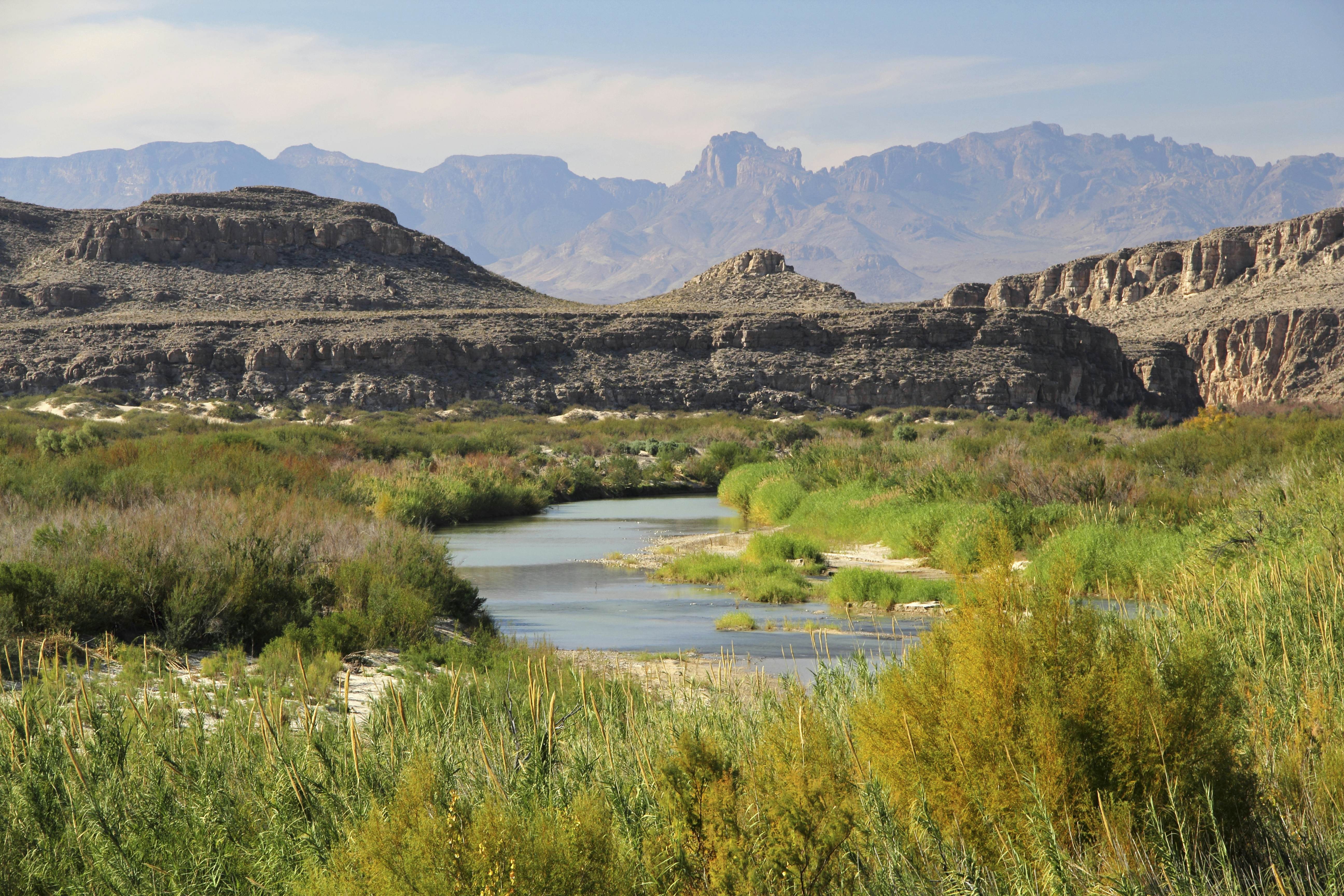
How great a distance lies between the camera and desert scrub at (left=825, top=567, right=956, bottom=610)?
13.9 m

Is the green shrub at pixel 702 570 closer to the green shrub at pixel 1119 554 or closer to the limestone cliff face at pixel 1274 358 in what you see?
the green shrub at pixel 1119 554

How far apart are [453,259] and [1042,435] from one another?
6557 centimetres

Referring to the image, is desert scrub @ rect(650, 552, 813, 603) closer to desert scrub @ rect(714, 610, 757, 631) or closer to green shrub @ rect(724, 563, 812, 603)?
green shrub @ rect(724, 563, 812, 603)

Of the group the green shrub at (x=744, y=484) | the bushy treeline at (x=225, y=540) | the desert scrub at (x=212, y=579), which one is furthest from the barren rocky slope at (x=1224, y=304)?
the desert scrub at (x=212, y=579)

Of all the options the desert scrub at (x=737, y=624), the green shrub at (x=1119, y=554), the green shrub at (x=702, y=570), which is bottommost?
the green shrub at (x=702, y=570)

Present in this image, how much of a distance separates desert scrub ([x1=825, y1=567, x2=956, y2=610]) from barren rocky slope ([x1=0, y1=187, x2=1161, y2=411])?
4305 cm

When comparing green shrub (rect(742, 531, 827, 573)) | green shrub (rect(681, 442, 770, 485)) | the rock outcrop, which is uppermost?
the rock outcrop

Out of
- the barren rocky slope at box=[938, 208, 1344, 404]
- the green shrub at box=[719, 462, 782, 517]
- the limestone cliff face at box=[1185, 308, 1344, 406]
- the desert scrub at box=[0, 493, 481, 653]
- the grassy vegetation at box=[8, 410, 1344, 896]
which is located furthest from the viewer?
the barren rocky slope at box=[938, 208, 1344, 404]

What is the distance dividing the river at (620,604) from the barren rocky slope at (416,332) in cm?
3269

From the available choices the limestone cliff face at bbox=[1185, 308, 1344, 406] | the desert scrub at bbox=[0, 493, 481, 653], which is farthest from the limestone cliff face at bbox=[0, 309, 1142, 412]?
the desert scrub at bbox=[0, 493, 481, 653]

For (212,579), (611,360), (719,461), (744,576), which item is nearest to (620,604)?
(744,576)

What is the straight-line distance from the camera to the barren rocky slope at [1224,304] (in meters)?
75.3

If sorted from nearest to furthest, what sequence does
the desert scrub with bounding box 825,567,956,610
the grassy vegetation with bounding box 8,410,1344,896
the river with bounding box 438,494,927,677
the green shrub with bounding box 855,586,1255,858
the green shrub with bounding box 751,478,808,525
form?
the grassy vegetation with bounding box 8,410,1344,896
the green shrub with bounding box 855,586,1255,858
the river with bounding box 438,494,927,677
the desert scrub with bounding box 825,567,956,610
the green shrub with bounding box 751,478,808,525

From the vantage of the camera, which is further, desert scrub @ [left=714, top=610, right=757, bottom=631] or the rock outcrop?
the rock outcrop
